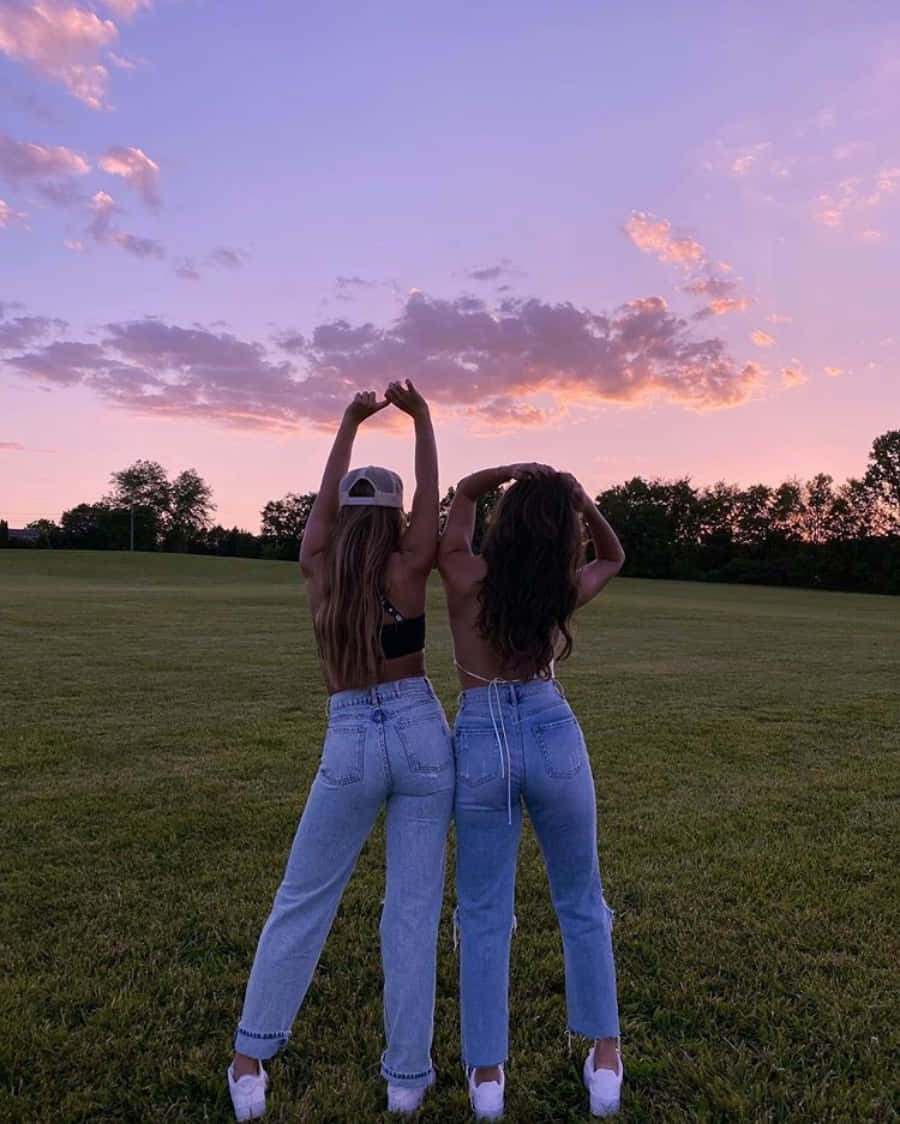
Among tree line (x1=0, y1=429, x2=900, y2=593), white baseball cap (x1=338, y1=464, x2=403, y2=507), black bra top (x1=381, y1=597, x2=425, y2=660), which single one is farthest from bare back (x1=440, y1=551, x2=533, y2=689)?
tree line (x1=0, y1=429, x2=900, y2=593)

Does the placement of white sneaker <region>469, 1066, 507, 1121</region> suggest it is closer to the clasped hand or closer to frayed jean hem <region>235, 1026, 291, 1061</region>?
frayed jean hem <region>235, 1026, 291, 1061</region>

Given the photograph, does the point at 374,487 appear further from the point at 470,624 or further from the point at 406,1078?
the point at 406,1078

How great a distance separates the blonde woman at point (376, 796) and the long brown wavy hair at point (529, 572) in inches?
9.3

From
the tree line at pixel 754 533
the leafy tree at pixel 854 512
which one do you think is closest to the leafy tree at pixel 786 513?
the tree line at pixel 754 533

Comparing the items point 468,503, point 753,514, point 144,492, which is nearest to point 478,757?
point 468,503

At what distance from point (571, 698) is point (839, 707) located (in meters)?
3.43

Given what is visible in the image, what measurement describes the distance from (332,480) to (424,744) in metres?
1.02

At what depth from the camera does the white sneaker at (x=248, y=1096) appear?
107 inches

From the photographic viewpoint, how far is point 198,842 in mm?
5367

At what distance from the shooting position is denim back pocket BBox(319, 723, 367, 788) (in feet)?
8.72

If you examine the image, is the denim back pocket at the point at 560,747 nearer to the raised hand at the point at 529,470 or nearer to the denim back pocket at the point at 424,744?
the denim back pocket at the point at 424,744

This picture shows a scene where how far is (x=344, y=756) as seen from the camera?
268 centimetres

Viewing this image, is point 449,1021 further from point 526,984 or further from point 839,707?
point 839,707

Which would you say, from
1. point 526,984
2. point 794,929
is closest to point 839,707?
point 794,929
